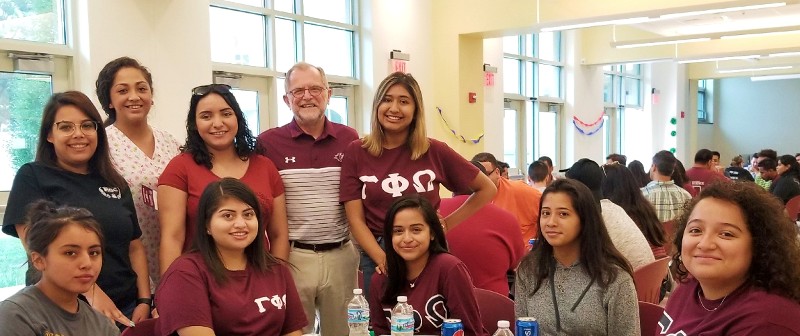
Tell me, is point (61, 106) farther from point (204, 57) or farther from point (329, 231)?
point (204, 57)

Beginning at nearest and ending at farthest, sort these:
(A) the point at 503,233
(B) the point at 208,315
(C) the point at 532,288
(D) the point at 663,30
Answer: (B) the point at 208,315
(C) the point at 532,288
(A) the point at 503,233
(D) the point at 663,30

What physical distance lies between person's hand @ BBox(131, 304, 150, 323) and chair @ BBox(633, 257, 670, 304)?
2.24 metres

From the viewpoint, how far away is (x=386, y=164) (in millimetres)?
2881

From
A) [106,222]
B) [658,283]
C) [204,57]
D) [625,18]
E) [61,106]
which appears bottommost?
A: [658,283]

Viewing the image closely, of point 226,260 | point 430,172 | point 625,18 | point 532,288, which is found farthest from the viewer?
point 625,18

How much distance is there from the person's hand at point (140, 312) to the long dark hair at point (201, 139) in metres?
0.62

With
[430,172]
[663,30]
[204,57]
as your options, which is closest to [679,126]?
[663,30]

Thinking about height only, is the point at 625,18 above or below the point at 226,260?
above

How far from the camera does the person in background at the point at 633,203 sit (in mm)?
4242

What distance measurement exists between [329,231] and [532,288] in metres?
0.93

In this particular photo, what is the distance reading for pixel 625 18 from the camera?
26.6ft

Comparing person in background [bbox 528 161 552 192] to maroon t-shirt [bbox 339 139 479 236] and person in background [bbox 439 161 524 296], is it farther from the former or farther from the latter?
maroon t-shirt [bbox 339 139 479 236]

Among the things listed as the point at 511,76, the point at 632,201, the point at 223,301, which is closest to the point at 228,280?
the point at 223,301

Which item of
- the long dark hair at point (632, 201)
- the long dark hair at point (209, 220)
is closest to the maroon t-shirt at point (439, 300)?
the long dark hair at point (209, 220)
